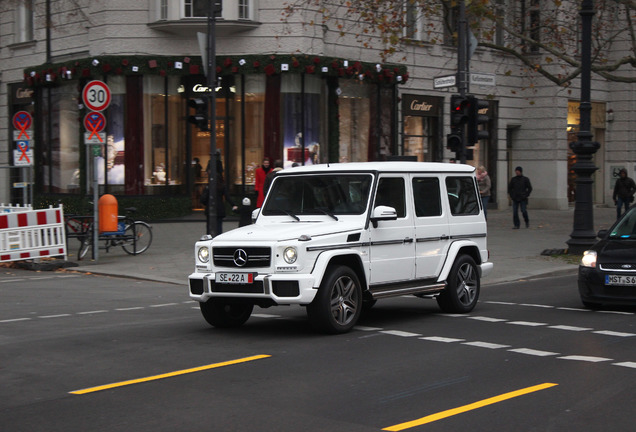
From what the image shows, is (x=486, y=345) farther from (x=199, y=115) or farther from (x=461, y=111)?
(x=199, y=115)

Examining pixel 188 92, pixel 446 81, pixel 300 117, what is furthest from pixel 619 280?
pixel 188 92

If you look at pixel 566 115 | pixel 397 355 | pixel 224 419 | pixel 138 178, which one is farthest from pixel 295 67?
pixel 224 419

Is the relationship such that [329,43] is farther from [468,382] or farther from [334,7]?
[468,382]

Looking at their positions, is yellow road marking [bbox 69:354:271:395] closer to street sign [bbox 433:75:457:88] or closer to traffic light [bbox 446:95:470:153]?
traffic light [bbox 446:95:470:153]

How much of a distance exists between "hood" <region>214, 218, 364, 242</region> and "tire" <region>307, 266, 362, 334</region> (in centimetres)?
43

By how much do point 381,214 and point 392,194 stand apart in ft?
2.17

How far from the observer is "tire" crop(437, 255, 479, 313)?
38.6 ft

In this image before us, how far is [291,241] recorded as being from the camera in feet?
31.6

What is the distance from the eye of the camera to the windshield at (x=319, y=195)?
35.1 feet

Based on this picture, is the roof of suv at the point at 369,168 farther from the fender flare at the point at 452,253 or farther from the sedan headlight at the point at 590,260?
the sedan headlight at the point at 590,260

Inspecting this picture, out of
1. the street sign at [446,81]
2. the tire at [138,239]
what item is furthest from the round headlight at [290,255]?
the tire at [138,239]

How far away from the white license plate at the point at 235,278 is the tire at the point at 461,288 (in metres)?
3.09

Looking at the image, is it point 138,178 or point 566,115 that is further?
point 566,115

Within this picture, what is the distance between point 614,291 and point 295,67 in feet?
56.0
